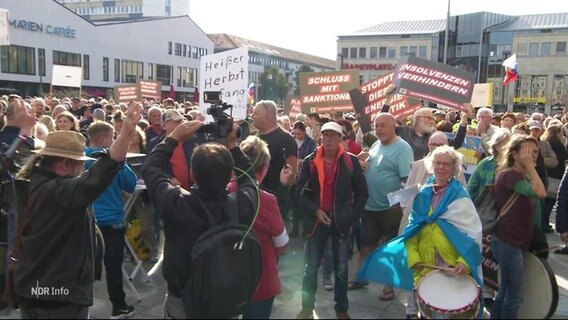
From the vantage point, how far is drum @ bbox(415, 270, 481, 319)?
3217 mm

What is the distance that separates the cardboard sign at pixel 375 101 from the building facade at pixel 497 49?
55.4 meters

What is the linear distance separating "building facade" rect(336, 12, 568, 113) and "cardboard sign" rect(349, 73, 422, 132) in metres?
55.4

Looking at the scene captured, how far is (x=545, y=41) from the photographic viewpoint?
67312mm

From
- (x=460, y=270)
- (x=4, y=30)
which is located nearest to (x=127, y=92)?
(x=4, y=30)

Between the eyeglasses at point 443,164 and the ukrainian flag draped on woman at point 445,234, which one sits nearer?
the ukrainian flag draped on woman at point 445,234

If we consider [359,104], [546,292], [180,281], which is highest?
[359,104]

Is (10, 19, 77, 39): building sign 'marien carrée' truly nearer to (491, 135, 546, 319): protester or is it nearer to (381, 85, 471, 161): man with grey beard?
(381, 85, 471, 161): man with grey beard

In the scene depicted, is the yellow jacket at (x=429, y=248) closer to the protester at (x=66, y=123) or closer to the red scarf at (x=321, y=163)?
the red scarf at (x=321, y=163)

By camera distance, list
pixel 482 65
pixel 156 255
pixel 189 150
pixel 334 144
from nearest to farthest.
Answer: pixel 189 150 < pixel 334 144 < pixel 156 255 < pixel 482 65

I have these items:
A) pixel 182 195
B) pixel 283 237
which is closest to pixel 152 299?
pixel 283 237

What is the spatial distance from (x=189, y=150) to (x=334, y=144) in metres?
1.62

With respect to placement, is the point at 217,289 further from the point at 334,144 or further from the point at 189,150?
the point at 334,144

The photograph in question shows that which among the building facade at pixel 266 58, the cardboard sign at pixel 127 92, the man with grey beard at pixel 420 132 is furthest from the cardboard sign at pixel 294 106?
the building facade at pixel 266 58

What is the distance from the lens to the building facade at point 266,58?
324ft
